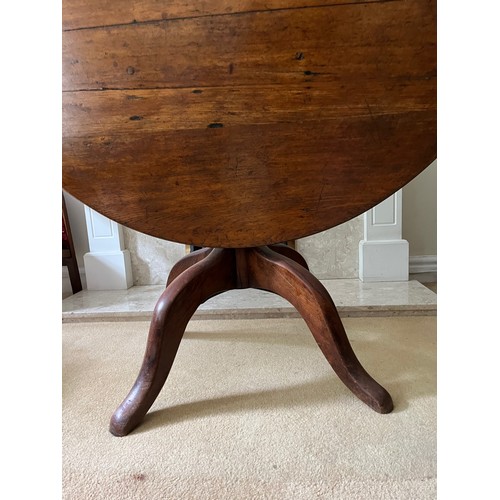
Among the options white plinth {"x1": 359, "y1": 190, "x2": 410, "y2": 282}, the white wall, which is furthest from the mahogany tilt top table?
the white wall

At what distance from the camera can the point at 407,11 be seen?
61cm

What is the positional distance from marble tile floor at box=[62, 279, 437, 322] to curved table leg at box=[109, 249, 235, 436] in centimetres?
56

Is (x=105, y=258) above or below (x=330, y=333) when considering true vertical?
above

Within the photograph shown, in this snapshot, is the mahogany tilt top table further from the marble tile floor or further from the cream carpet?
the marble tile floor

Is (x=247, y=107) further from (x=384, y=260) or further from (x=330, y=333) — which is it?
(x=384, y=260)

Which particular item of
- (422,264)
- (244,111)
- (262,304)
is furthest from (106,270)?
(422,264)

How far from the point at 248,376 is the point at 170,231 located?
42 centimetres

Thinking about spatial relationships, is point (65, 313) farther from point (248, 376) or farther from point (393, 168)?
point (393, 168)

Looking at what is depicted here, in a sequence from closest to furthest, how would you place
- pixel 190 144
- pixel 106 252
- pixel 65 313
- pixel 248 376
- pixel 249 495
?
pixel 249 495 → pixel 190 144 → pixel 248 376 → pixel 65 313 → pixel 106 252

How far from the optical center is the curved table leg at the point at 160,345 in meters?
0.72

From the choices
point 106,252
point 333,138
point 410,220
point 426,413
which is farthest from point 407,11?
point 106,252

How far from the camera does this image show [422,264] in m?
1.83

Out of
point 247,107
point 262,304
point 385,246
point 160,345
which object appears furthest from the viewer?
point 385,246

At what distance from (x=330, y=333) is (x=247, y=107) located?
0.45m
